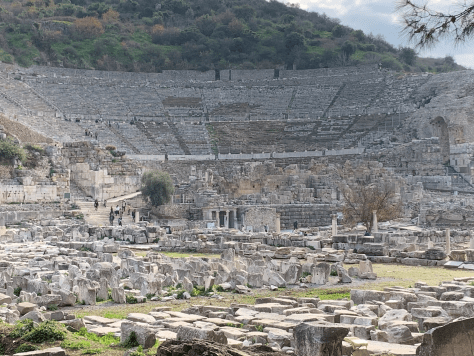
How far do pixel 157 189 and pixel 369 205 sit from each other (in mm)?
10931

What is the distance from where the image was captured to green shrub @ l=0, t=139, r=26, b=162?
93.1ft

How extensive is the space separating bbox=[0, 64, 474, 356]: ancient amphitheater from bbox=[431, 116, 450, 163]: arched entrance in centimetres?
13

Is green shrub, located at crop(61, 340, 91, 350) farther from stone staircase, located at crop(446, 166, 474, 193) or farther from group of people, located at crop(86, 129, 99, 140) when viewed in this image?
group of people, located at crop(86, 129, 99, 140)

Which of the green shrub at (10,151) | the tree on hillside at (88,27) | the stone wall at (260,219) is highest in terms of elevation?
the tree on hillside at (88,27)

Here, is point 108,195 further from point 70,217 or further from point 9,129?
point 9,129

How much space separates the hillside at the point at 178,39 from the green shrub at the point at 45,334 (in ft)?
178

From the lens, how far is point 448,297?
990cm

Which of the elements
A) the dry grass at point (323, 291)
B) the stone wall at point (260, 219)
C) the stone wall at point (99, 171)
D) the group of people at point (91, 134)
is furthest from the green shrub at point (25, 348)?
the group of people at point (91, 134)

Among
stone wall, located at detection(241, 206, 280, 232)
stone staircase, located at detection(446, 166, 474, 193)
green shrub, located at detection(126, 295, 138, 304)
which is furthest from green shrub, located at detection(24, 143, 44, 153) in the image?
stone staircase, located at detection(446, 166, 474, 193)

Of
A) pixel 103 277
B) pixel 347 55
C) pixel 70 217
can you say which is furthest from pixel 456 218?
pixel 347 55

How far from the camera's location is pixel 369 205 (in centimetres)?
2409

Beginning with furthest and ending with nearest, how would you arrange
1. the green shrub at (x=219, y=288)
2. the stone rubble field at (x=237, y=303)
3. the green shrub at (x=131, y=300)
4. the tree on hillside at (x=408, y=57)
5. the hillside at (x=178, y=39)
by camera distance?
the tree on hillside at (x=408, y=57) < the hillside at (x=178, y=39) < the green shrub at (x=219, y=288) < the green shrub at (x=131, y=300) < the stone rubble field at (x=237, y=303)

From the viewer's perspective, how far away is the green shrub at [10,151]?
2837 cm

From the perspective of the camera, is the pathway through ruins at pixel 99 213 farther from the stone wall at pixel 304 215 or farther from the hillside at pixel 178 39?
the hillside at pixel 178 39
